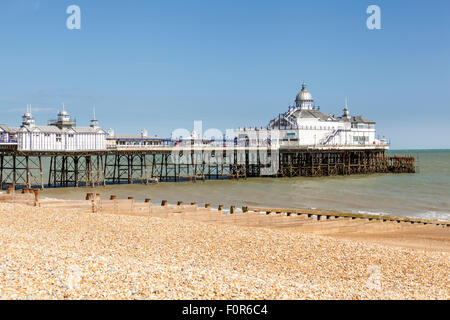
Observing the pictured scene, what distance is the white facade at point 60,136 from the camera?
130 ft

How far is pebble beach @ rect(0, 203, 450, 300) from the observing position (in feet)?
25.2

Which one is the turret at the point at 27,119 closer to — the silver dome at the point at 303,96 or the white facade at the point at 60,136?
the white facade at the point at 60,136

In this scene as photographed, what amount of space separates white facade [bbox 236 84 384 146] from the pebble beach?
50.9 meters

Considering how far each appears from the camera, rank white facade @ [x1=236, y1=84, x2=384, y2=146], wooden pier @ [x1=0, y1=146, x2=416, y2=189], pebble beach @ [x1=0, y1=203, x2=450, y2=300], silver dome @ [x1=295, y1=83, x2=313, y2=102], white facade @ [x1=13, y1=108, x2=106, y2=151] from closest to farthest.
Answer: pebble beach @ [x1=0, y1=203, x2=450, y2=300], white facade @ [x1=13, y1=108, x2=106, y2=151], wooden pier @ [x1=0, y1=146, x2=416, y2=189], white facade @ [x1=236, y1=84, x2=384, y2=146], silver dome @ [x1=295, y1=83, x2=313, y2=102]

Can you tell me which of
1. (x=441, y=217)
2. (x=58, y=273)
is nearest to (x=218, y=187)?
(x=441, y=217)

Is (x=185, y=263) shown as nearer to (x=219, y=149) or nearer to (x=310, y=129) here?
(x=219, y=149)

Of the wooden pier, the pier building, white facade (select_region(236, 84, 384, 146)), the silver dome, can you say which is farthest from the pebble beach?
the silver dome

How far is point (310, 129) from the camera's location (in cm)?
6931

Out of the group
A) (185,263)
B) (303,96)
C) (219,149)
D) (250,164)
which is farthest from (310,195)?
(303,96)

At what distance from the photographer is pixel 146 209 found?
60.0ft

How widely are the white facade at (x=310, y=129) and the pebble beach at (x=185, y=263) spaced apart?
167 feet

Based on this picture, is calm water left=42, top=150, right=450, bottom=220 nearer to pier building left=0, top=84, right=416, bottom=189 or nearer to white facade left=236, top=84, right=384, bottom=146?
pier building left=0, top=84, right=416, bottom=189

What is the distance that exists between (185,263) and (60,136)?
113ft

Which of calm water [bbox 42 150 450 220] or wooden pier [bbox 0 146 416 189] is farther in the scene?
wooden pier [bbox 0 146 416 189]
